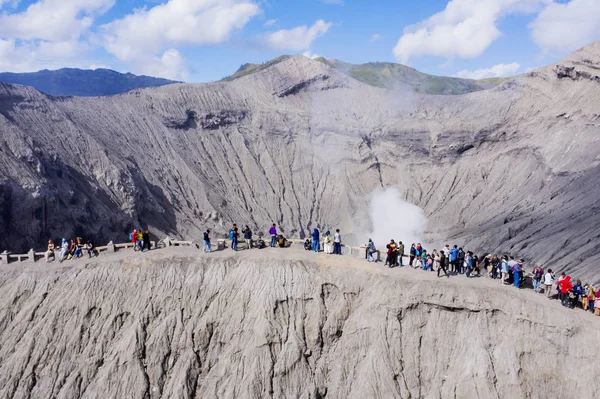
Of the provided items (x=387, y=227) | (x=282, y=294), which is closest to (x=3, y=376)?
(x=282, y=294)

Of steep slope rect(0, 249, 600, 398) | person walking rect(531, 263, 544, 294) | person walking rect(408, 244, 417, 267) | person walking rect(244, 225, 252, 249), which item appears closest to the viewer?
steep slope rect(0, 249, 600, 398)

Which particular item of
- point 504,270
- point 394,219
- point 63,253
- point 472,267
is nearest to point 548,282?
point 504,270

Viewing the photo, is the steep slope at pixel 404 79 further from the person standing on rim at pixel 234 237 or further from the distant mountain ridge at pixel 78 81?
the person standing on rim at pixel 234 237

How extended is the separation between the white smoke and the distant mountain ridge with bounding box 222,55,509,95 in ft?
183

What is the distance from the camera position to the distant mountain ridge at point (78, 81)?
99812 millimetres

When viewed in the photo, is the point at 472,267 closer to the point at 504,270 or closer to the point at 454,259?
the point at 454,259

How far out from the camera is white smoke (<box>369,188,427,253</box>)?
4953 cm

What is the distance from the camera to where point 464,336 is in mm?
22641

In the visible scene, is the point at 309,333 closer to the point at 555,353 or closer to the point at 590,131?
the point at 555,353

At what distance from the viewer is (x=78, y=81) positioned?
4183 inches

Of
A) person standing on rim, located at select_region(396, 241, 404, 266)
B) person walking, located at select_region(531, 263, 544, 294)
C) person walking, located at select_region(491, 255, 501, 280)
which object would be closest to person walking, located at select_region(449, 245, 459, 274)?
person walking, located at select_region(491, 255, 501, 280)

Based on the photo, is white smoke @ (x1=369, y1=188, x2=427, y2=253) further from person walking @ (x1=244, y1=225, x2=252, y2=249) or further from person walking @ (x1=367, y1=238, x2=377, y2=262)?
person walking @ (x1=244, y1=225, x2=252, y2=249)

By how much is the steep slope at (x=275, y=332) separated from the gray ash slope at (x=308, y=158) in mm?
10234

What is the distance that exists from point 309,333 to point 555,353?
9.93m
